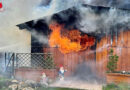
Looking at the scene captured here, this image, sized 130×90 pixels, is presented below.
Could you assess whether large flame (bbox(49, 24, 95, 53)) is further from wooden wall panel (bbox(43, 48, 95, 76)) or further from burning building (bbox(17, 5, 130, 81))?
wooden wall panel (bbox(43, 48, 95, 76))

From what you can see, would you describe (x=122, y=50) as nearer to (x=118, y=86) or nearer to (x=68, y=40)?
(x=118, y=86)

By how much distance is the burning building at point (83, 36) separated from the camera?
1087cm

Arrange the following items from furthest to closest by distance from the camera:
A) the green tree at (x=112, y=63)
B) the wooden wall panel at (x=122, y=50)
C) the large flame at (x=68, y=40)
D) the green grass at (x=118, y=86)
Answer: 1. the large flame at (x=68, y=40)
2. the wooden wall panel at (x=122, y=50)
3. the green tree at (x=112, y=63)
4. the green grass at (x=118, y=86)

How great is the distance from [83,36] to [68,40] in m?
1.01

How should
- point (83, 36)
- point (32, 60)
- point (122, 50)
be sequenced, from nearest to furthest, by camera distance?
point (122, 50), point (83, 36), point (32, 60)

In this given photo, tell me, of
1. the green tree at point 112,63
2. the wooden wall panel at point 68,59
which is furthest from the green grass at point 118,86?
the wooden wall panel at point 68,59

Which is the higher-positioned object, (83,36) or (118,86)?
(83,36)

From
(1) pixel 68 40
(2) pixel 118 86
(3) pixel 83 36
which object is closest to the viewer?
(2) pixel 118 86

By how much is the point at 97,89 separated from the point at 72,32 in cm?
422

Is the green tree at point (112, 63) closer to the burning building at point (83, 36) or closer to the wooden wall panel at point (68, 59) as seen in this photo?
the burning building at point (83, 36)

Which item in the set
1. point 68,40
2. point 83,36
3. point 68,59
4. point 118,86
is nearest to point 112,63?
point 118,86

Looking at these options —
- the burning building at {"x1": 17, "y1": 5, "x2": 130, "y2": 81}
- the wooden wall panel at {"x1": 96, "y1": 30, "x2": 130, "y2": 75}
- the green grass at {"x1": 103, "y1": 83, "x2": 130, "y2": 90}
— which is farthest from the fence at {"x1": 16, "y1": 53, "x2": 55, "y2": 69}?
the green grass at {"x1": 103, "y1": 83, "x2": 130, "y2": 90}

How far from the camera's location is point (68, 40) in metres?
11.9

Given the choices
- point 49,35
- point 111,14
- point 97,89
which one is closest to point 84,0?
point 111,14
